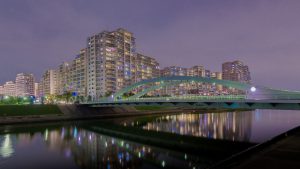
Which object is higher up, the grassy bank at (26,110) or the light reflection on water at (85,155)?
the grassy bank at (26,110)

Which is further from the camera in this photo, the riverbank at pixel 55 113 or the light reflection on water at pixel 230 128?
the riverbank at pixel 55 113

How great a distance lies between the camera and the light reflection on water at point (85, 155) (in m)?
20.8

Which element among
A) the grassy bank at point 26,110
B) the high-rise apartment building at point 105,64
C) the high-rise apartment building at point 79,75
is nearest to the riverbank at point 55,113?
the grassy bank at point 26,110

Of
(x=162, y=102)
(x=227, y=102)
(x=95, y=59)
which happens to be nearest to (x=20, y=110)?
(x=162, y=102)

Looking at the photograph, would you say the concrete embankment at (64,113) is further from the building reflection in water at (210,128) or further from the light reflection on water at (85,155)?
the light reflection on water at (85,155)

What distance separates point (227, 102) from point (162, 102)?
12.4 metres

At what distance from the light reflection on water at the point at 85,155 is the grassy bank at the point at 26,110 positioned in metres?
23.9

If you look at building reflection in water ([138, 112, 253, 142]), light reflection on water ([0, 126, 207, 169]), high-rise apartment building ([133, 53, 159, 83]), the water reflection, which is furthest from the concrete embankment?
high-rise apartment building ([133, 53, 159, 83])

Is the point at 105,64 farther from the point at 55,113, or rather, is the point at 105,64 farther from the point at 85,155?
the point at 85,155

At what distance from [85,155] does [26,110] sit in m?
41.6

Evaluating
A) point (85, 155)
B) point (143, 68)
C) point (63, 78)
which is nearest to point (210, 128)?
point (85, 155)

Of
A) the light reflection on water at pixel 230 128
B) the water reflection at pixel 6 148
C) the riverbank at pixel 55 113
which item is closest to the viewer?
the water reflection at pixel 6 148

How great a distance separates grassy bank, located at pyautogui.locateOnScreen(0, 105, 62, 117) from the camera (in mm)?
54231

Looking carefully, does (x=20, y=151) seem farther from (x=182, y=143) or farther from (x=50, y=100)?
(x=50, y=100)
